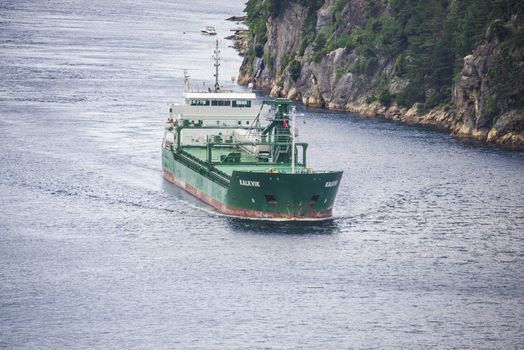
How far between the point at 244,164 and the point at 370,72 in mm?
61351

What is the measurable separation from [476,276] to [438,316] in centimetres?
853

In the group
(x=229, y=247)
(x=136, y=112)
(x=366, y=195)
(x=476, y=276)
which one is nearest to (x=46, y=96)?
(x=136, y=112)

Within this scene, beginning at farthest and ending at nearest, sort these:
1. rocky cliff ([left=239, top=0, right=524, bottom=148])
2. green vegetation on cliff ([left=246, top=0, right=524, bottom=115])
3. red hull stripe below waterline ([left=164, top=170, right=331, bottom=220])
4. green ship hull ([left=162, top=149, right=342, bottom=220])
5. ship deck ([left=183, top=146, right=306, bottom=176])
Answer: green vegetation on cliff ([left=246, top=0, right=524, bottom=115]) → rocky cliff ([left=239, top=0, right=524, bottom=148]) → ship deck ([left=183, top=146, right=306, bottom=176]) → red hull stripe below waterline ([left=164, top=170, right=331, bottom=220]) → green ship hull ([left=162, top=149, right=342, bottom=220])

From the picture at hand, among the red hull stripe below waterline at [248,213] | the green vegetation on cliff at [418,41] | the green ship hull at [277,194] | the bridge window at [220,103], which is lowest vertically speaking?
the red hull stripe below waterline at [248,213]

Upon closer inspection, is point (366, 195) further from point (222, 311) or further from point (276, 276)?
point (222, 311)

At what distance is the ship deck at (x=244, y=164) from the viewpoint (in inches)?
3917

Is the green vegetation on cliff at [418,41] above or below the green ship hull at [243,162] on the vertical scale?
above

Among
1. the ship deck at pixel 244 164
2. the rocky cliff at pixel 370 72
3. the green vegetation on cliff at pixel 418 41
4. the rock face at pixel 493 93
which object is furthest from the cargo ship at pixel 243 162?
the green vegetation on cliff at pixel 418 41

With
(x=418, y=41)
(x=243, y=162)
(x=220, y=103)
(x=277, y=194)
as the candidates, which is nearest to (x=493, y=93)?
(x=418, y=41)

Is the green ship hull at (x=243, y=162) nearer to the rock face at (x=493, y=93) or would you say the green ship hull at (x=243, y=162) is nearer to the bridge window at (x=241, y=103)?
the bridge window at (x=241, y=103)

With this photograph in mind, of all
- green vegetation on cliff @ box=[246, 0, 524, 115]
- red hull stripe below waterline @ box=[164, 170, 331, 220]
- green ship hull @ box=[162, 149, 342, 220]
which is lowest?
red hull stripe below waterline @ box=[164, 170, 331, 220]

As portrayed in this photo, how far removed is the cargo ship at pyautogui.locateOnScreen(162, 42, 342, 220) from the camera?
92.7 m

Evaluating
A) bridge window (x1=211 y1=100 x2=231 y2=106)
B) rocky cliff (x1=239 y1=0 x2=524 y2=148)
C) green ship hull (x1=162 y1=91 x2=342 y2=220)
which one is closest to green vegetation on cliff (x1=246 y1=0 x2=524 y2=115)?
rocky cliff (x1=239 y1=0 x2=524 y2=148)

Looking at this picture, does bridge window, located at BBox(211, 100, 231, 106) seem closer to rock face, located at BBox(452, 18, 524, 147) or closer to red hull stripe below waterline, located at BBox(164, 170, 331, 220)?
red hull stripe below waterline, located at BBox(164, 170, 331, 220)
